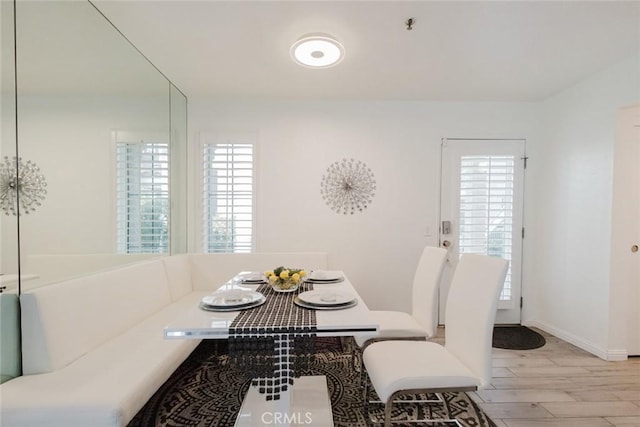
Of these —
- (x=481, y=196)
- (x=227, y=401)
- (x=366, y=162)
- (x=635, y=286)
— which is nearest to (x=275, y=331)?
(x=227, y=401)

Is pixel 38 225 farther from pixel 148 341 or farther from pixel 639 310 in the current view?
pixel 639 310

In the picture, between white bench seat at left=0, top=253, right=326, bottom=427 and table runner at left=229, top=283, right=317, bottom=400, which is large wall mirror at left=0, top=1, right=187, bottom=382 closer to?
white bench seat at left=0, top=253, right=326, bottom=427

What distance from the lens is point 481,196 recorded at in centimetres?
337

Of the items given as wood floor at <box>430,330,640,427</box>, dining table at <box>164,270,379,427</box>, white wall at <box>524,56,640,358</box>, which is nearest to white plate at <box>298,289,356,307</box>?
dining table at <box>164,270,379,427</box>

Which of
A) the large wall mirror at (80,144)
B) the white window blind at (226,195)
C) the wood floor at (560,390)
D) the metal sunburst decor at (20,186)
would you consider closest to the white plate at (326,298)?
the wood floor at (560,390)

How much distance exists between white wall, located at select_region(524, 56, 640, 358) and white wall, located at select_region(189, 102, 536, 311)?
0.37 m

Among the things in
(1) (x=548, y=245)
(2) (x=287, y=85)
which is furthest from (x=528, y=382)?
(2) (x=287, y=85)

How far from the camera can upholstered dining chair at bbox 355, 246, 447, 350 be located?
2039 mm

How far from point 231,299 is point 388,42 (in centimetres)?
204

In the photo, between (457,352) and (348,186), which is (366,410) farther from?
(348,186)

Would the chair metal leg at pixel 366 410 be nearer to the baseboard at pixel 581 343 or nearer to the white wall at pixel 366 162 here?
the white wall at pixel 366 162

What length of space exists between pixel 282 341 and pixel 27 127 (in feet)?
5.67

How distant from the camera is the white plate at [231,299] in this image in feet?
4.94

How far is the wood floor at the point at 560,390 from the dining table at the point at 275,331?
1.18m
